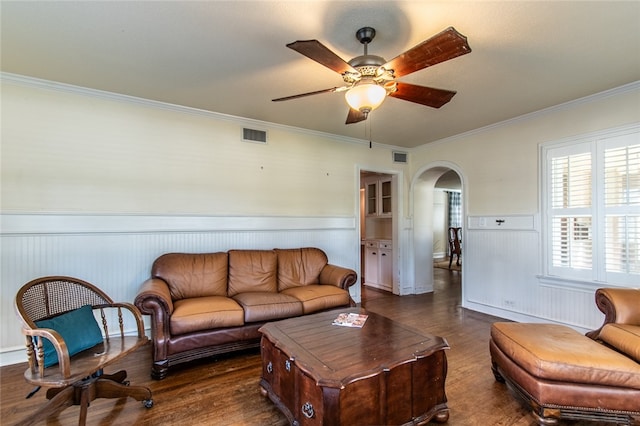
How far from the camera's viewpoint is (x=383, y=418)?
1.62 metres

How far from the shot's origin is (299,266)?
379 cm

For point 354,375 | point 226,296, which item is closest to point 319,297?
point 226,296

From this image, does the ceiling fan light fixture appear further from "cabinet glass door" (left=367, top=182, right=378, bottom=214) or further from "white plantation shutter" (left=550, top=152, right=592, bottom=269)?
"cabinet glass door" (left=367, top=182, right=378, bottom=214)

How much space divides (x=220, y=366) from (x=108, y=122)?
2772 millimetres

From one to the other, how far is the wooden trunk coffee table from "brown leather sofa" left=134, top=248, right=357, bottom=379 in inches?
27.5

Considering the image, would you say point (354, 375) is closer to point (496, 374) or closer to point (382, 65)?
point (496, 374)

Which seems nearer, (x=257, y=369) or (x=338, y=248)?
(x=257, y=369)

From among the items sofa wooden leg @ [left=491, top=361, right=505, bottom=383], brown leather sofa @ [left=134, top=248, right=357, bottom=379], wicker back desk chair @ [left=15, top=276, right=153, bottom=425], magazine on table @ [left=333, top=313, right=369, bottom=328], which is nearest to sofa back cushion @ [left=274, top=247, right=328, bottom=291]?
brown leather sofa @ [left=134, top=248, right=357, bottom=379]

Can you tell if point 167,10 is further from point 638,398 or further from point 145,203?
point 638,398

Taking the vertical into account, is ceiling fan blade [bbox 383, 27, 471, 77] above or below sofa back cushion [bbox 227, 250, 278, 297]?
above

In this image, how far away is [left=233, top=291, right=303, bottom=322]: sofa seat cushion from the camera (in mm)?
2820

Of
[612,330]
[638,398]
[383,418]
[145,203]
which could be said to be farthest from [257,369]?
[612,330]

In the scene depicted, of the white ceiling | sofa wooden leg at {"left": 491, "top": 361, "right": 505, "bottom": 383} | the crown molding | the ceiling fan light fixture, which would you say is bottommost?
sofa wooden leg at {"left": 491, "top": 361, "right": 505, "bottom": 383}

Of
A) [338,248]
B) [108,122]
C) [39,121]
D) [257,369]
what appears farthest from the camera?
[338,248]
